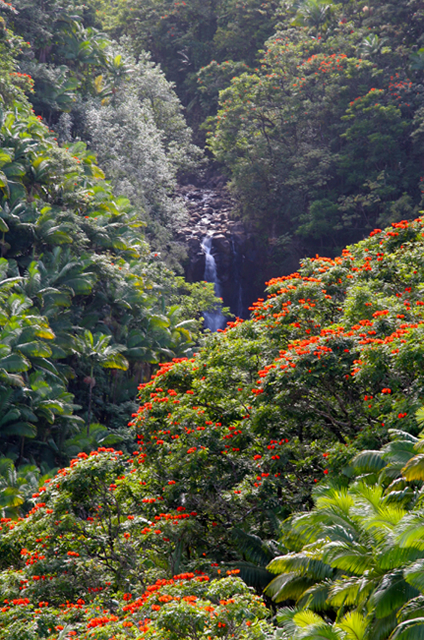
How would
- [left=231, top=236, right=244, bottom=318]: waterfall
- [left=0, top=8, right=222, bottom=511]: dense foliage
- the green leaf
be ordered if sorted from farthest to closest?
[left=231, top=236, right=244, bottom=318]: waterfall
[left=0, top=8, right=222, bottom=511]: dense foliage
the green leaf

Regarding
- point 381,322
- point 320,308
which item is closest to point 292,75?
point 320,308

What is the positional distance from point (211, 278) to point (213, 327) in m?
3.13

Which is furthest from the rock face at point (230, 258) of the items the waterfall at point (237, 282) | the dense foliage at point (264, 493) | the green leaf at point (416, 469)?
the green leaf at point (416, 469)

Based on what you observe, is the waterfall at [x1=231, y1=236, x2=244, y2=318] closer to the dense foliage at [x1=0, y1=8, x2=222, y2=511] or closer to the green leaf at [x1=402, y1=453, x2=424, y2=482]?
the dense foliage at [x1=0, y1=8, x2=222, y2=511]

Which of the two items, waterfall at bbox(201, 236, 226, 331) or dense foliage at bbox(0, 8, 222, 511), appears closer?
dense foliage at bbox(0, 8, 222, 511)

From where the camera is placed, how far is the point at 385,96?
31016 millimetres

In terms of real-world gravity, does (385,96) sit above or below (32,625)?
above

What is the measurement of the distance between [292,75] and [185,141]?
8240 mm

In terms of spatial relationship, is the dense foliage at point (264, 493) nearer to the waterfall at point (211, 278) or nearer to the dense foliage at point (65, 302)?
the dense foliage at point (65, 302)

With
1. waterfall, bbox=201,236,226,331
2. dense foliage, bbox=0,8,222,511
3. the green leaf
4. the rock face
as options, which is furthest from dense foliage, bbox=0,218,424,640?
the rock face

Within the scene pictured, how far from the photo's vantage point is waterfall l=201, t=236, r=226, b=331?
31234 millimetres

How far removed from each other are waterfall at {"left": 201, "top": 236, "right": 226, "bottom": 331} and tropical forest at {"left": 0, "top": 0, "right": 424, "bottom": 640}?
120mm

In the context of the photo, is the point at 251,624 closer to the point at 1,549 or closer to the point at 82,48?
the point at 1,549

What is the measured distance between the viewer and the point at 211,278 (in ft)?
108
